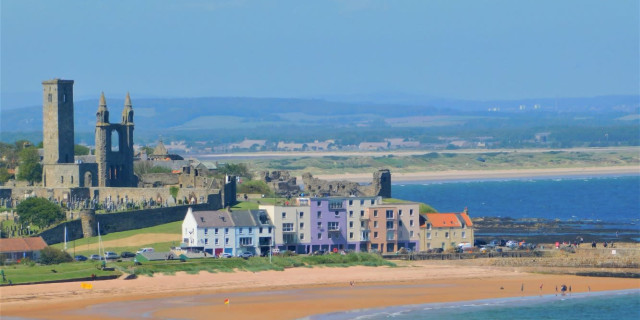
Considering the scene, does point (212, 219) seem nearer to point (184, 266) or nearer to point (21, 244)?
point (184, 266)

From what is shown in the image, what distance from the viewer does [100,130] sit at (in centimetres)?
8600

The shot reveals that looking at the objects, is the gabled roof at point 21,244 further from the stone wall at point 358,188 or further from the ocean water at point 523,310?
the stone wall at point 358,188

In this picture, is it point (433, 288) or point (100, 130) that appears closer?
point (433, 288)

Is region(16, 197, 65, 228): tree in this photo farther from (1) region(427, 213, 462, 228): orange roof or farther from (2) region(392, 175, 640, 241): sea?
(2) region(392, 175, 640, 241): sea

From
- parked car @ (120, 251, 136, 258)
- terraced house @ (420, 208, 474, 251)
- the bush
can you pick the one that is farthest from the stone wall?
the bush

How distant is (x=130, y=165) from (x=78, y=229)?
1625 centimetres

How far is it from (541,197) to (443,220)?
57.3 metres

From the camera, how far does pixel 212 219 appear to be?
72.3 metres

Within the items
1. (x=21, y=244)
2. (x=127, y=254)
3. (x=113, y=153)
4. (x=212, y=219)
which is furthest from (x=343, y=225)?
(x=113, y=153)

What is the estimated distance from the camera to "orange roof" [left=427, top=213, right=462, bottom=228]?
76.5 metres

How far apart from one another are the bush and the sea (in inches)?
1334

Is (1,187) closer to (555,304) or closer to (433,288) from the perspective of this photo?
(433,288)

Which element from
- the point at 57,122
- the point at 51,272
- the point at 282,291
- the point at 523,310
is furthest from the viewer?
the point at 57,122

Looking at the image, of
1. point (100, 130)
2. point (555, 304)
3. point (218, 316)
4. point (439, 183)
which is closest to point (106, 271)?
point (218, 316)
